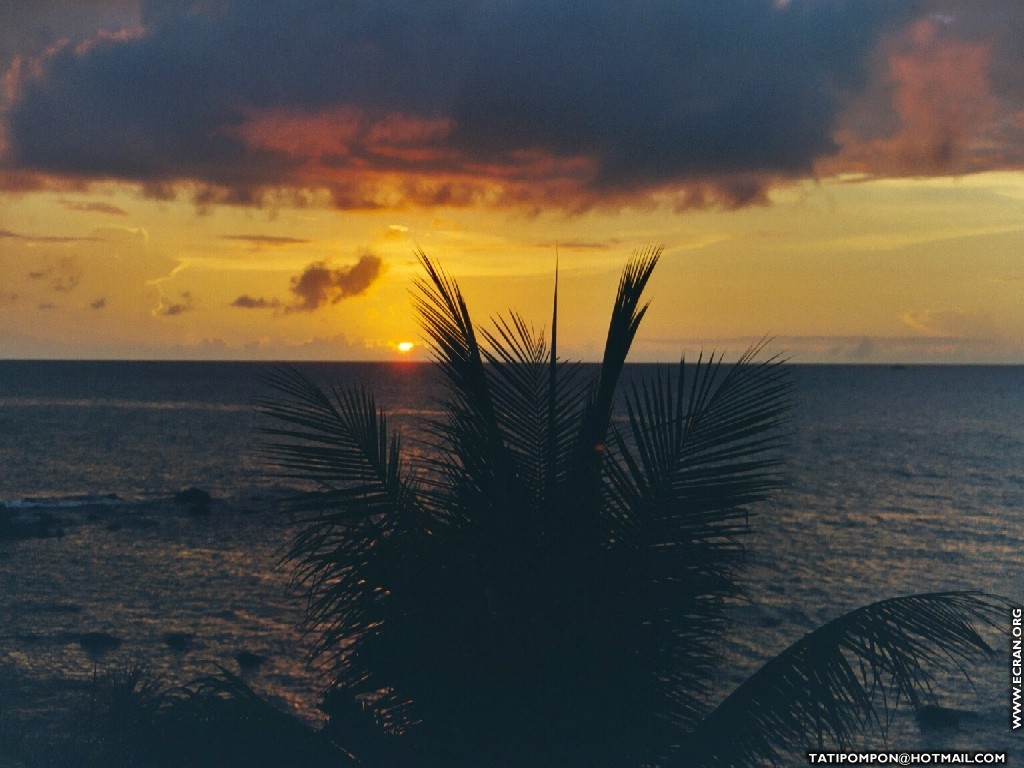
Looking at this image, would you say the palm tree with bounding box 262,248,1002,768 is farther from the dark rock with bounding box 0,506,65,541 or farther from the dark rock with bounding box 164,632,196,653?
the dark rock with bounding box 0,506,65,541

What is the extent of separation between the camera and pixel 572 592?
247 inches

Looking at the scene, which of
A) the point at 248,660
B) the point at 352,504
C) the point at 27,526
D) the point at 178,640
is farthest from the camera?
the point at 27,526

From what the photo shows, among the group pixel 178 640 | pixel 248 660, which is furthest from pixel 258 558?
pixel 248 660

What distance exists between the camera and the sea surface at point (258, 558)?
3062 cm

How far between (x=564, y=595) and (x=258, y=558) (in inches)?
1683

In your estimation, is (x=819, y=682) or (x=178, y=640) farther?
(x=178, y=640)

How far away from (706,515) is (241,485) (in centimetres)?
7047

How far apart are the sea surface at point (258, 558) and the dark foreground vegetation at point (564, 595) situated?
2.28 ft

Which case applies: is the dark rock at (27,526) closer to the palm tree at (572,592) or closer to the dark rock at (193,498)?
the dark rock at (193,498)

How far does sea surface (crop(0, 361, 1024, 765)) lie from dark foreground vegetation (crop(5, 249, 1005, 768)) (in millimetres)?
696

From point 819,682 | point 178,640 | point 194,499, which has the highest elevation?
point 819,682

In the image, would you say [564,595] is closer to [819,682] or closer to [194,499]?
A: [819,682]

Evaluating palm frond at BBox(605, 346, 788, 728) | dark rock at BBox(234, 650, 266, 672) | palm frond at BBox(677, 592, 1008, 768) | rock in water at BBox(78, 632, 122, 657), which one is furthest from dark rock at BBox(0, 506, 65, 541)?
palm frond at BBox(677, 592, 1008, 768)

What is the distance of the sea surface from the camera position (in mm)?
30625
